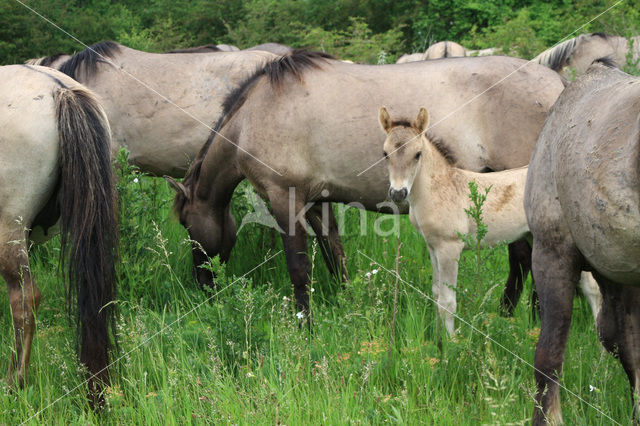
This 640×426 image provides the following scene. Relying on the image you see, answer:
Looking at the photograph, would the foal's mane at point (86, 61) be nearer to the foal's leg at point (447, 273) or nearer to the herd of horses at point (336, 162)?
the herd of horses at point (336, 162)

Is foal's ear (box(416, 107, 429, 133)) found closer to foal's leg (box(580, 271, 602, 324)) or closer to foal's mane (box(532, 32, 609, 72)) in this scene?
foal's leg (box(580, 271, 602, 324))

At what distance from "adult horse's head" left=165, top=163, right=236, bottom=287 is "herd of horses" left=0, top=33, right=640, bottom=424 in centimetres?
1

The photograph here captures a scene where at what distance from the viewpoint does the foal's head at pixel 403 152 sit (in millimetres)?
4652

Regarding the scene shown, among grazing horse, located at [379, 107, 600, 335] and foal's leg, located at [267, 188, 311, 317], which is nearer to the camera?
grazing horse, located at [379, 107, 600, 335]

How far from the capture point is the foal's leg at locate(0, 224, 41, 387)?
3953 millimetres

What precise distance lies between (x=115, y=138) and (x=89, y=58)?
3.04 feet

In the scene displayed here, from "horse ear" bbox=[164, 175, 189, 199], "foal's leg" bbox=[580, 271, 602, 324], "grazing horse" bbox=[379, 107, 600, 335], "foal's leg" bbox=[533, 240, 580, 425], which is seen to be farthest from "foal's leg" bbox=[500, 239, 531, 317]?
"horse ear" bbox=[164, 175, 189, 199]

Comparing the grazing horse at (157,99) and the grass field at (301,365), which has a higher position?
the grazing horse at (157,99)

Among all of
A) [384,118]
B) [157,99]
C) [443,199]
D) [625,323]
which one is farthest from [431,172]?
[157,99]

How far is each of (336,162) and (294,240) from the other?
74cm

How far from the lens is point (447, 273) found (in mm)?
4785

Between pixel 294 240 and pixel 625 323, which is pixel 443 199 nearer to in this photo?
pixel 294 240

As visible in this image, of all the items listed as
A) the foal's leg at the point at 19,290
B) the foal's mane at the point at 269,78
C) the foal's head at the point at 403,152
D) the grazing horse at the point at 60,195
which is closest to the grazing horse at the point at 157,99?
Result: the foal's mane at the point at 269,78

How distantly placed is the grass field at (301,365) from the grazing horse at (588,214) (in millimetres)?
267
